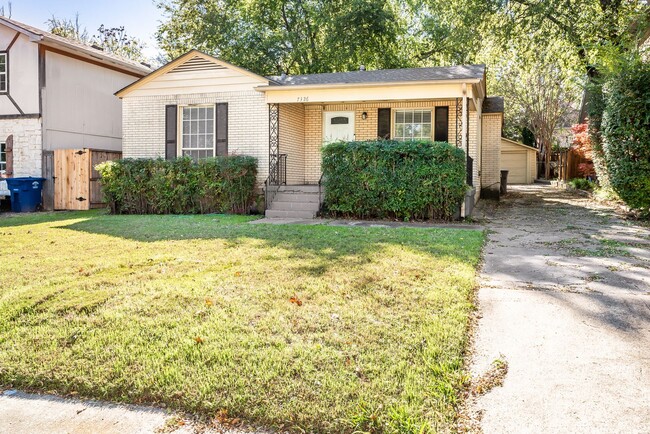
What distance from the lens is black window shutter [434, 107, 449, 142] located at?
1288 cm

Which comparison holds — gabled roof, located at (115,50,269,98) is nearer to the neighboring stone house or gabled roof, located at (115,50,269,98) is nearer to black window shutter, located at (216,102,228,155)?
black window shutter, located at (216,102,228,155)

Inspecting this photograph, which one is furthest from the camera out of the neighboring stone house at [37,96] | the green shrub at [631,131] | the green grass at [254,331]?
the neighboring stone house at [37,96]

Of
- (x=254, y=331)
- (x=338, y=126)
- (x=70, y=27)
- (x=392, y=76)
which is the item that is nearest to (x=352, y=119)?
(x=338, y=126)

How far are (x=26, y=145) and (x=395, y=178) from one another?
11.5 m

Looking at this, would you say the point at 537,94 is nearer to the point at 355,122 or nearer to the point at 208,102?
the point at 355,122

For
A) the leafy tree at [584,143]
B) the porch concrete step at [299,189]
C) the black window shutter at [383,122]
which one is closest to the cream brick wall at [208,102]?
the porch concrete step at [299,189]

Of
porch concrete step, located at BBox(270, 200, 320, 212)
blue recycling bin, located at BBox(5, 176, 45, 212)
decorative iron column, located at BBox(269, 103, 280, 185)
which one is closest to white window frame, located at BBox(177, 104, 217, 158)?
decorative iron column, located at BBox(269, 103, 280, 185)

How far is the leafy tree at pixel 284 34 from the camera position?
21.0m

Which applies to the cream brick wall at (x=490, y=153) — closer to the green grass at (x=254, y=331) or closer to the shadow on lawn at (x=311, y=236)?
the shadow on lawn at (x=311, y=236)

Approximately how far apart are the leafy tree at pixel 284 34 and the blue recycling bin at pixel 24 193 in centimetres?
1142

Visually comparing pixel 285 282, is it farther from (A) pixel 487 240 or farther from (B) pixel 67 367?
(A) pixel 487 240

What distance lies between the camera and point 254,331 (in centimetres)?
329

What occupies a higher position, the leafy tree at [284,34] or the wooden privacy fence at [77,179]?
the leafy tree at [284,34]

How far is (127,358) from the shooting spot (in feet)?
9.60
